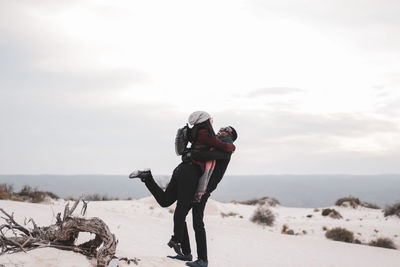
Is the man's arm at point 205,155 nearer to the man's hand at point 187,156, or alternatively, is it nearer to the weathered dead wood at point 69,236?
the man's hand at point 187,156

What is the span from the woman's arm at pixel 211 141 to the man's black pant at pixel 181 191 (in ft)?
1.19

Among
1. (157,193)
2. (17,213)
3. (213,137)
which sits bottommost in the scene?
(17,213)

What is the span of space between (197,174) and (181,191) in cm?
32

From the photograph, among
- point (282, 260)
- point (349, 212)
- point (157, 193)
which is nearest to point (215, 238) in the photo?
point (282, 260)

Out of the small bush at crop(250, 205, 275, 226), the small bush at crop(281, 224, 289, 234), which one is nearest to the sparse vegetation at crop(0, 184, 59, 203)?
the small bush at crop(250, 205, 275, 226)

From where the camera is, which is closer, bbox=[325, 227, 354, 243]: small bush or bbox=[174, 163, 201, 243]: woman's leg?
bbox=[174, 163, 201, 243]: woman's leg

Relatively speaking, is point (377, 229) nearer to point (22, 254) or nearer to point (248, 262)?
point (248, 262)

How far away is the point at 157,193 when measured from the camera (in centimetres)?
539

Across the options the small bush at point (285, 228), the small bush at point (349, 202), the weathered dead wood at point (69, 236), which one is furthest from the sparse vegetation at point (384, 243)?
the weathered dead wood at point (69, 236)

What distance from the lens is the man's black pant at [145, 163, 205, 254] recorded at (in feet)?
16.7

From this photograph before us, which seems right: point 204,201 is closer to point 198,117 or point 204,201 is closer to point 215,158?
point 215,158

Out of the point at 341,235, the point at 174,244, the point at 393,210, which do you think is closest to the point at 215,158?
the point at 174,244

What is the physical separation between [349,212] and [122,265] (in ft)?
86.0

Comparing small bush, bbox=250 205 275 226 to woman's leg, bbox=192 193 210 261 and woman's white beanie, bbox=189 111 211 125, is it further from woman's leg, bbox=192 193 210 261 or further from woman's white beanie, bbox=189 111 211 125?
woman's white beanie, bbox=189 111 211 125
